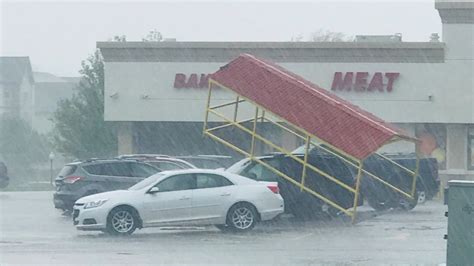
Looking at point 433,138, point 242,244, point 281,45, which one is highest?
point 281,45

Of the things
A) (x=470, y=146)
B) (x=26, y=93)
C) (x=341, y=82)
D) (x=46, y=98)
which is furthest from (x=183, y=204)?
(x=46, y=98)

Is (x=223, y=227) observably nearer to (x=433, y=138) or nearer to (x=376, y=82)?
(x=376, y=82)

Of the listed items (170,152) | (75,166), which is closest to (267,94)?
(75,166)

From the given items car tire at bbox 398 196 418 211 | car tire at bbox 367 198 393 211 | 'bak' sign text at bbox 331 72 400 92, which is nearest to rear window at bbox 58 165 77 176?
car tire at bbox 367 198 393 211

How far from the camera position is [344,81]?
4103 centimetres

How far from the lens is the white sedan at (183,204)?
21578 millimetres

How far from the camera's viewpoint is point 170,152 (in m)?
43.7

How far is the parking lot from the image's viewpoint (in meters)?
17.2

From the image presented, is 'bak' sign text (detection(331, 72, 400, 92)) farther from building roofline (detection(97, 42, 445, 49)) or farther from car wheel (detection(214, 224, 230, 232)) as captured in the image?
car wheel (detection(214, 224, 230, 232))

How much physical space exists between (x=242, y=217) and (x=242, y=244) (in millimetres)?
2594

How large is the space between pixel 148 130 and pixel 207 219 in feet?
70.7

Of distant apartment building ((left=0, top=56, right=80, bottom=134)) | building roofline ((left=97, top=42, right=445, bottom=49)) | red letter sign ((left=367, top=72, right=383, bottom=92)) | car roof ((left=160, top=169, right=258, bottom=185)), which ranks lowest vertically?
car roof ((left=160, top=169, right=258, bottom=185))

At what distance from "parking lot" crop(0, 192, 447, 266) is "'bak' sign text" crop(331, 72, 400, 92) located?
14.5 metres

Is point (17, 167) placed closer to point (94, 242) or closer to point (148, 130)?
point (148, 130)
